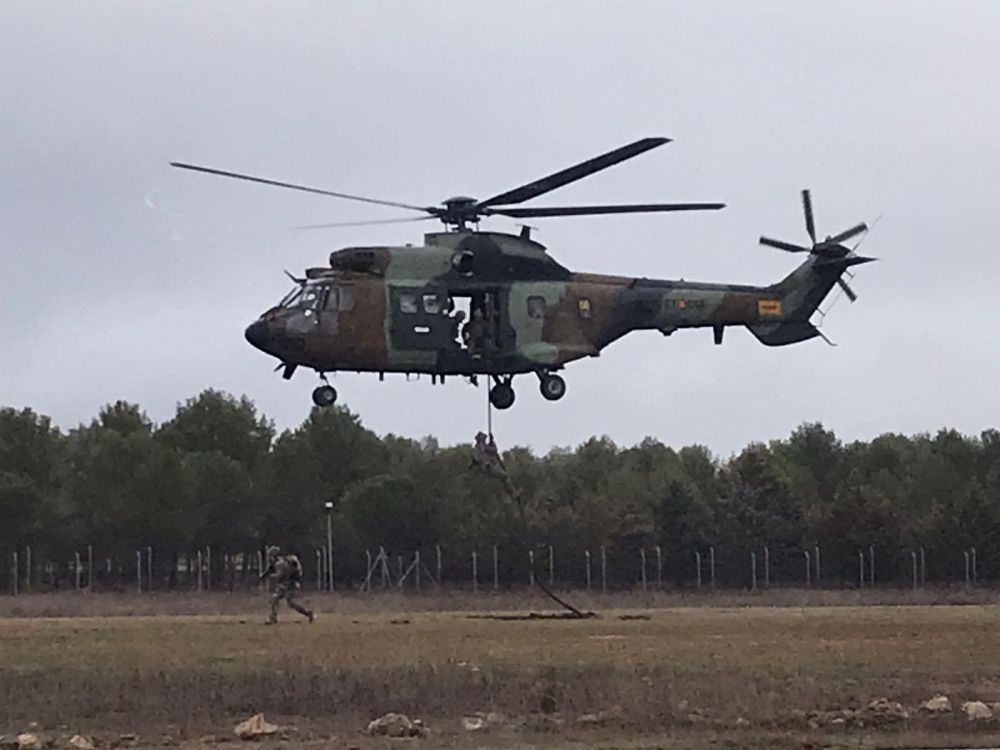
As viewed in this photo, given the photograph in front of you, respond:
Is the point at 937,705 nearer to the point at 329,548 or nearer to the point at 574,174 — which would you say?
the point at 574,174

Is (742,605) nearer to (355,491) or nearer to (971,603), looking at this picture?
(971,603)

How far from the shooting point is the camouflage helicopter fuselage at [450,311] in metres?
38.3

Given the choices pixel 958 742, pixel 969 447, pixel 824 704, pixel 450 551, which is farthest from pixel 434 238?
pixel 969 447

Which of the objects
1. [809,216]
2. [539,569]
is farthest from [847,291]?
[539,569]

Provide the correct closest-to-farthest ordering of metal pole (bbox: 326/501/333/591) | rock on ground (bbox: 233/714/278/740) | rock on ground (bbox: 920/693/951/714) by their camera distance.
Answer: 1. rock on ground (bbox: 233/714/278/740)
2. rock on ground (bbox: 920/693/951/714)
3. metal pole (bbox: 326/501/333/591)

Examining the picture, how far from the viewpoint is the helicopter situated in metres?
38.2

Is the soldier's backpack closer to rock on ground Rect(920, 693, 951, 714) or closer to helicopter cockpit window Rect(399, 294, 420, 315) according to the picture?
helicopter cockpit window Rect(399, 294, 420, 315)

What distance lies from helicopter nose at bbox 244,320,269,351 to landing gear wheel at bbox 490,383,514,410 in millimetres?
5010

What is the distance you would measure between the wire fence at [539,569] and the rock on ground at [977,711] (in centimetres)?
4561

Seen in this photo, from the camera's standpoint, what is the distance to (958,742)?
75.4 ft

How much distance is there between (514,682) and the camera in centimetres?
2683

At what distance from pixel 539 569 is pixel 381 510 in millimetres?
9559

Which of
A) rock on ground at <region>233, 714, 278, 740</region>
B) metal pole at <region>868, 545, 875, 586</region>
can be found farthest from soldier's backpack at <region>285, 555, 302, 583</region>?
metal pole at <region>868, 545, 875, 586</region>

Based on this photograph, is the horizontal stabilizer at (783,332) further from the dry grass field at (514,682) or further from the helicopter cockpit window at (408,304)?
the dry grass field at (514,682)
